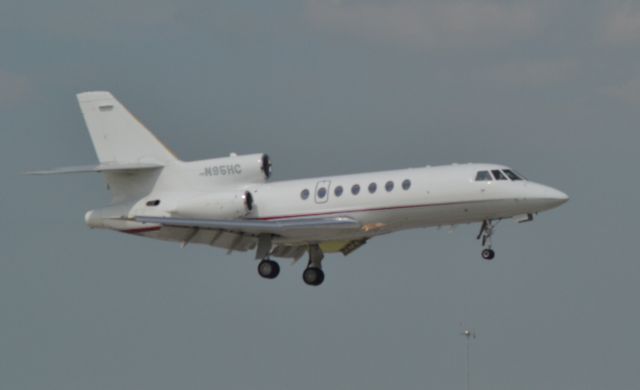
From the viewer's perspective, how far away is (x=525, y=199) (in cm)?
5266

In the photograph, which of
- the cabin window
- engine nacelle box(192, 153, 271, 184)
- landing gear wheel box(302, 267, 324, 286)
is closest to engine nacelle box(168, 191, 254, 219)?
engine nacelle box(192, 153, 271, 184)

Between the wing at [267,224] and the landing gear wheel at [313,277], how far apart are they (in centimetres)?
274

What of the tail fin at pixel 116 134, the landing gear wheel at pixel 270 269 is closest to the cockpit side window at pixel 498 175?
the landing gear wheel at pixel 270 269

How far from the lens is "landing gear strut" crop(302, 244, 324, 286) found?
5778 centimetres

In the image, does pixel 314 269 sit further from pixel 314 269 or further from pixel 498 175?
pixel 498 175

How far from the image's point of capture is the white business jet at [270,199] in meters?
52.9

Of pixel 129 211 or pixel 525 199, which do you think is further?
pixel 129 211

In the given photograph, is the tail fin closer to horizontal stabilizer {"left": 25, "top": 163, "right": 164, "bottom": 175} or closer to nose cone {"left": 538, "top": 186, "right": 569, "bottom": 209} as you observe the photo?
horizontal stabilizer {"left": 25, "top": 163, "right": 164, "bottom": 175}

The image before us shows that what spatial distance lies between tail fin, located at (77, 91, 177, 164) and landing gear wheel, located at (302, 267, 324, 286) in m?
5.75

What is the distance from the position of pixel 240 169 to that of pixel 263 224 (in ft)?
7.72

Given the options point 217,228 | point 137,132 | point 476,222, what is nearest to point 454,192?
point 476,222

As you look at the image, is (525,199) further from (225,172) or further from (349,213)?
(225,172)

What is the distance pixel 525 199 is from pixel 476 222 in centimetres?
185

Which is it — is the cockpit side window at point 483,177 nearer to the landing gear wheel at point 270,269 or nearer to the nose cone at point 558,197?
the nose cone at point 558,197
